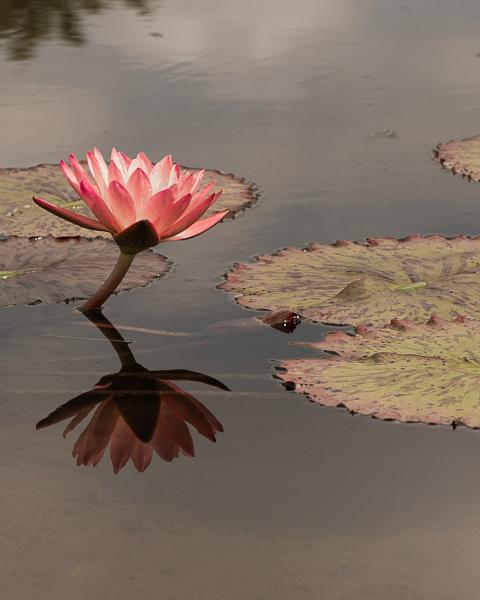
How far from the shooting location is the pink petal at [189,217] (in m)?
2.29

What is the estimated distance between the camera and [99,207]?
228cm

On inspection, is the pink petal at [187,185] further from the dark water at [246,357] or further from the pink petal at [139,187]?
the dark water at [246,357]

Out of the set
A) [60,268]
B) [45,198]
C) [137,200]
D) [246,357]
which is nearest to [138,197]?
[137,200]

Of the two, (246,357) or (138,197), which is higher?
(138,197)

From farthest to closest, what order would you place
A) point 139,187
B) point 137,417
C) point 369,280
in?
1. point 369,280
2. point 139,187
3. point 137,417

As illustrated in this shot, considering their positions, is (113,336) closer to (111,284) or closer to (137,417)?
(111,284)

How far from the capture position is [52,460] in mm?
1905

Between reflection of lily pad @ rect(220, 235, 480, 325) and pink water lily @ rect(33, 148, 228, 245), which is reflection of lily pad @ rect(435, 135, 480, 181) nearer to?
reflection of lily pad @ rect(220, 235, 480, 325)

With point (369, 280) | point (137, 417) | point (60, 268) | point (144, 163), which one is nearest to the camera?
point (137, 417)

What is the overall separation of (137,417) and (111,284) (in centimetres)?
47

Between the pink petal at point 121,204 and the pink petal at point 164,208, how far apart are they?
3 cm

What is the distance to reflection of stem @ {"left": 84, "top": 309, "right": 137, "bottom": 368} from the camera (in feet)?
7.50

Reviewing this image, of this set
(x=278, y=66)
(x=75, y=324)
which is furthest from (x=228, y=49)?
(x=75, y=324)

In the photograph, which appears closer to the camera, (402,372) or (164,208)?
(402,372)
